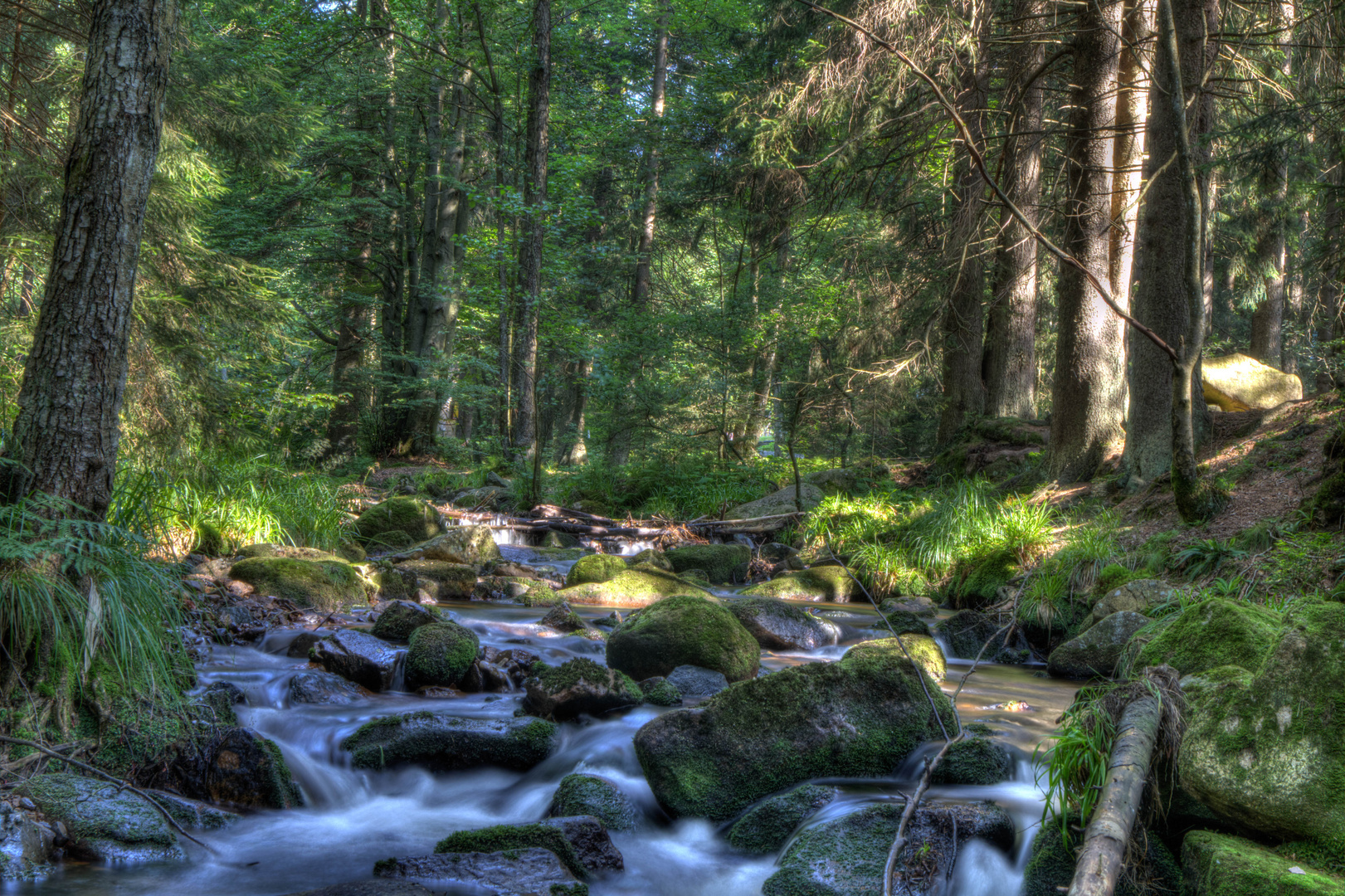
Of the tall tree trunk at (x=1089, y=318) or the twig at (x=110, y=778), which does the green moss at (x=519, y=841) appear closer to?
the twig at (x=110, y=778)

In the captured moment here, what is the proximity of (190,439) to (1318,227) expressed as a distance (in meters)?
17.1

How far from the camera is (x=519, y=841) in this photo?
143 inches

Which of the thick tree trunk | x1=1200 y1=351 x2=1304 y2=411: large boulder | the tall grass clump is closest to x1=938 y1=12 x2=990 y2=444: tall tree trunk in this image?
x1=1200 y1=351 x2=1304 y2=411: large boulder

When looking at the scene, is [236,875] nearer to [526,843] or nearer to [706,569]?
[526,843]

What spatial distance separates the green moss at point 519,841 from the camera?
3.60 meters

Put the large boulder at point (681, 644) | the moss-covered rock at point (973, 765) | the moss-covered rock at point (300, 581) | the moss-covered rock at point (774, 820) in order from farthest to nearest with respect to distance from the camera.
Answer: the moss-covered rock at point (300, 581) → the large boulder at point (681, 644) → the moss-covered rock at point (973, 765) → the moss-covered rock at point (774, 820)

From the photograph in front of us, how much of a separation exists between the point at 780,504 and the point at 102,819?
10.9m

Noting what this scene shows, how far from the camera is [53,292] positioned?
12.8 feet

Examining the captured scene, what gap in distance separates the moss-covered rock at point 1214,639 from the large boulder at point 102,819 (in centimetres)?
451

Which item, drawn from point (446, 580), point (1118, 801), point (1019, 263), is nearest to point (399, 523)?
point (446, 580)

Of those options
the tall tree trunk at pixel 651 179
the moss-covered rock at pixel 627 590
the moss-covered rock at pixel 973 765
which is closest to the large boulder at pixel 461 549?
the moss-covered rock at pixel 627 590

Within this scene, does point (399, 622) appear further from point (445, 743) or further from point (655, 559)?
point (655, 559)

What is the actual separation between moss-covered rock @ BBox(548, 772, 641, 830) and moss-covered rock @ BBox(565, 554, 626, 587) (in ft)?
16.8

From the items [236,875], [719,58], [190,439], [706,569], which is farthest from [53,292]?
[719,58]
